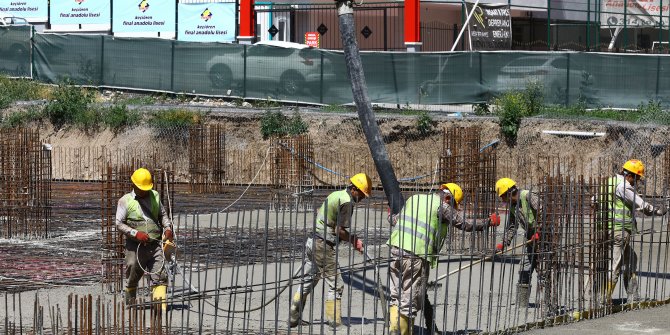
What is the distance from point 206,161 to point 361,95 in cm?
893

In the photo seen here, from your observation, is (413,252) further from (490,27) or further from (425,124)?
(490,27)

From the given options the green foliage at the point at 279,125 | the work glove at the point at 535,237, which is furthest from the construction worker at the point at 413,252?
the green foliage at the point at 279,125

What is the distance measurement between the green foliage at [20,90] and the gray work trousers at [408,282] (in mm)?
26268

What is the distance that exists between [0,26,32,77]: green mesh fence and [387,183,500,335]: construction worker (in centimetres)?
2808

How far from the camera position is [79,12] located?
3906 centimetres

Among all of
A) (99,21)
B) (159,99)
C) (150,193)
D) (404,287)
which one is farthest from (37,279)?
(99,21)

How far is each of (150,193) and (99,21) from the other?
87.9ft

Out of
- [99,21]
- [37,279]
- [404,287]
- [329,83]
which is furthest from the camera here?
[99,21]

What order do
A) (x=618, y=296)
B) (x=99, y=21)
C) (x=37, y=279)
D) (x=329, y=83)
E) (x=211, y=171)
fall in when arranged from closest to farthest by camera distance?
1. (x=618, y=296)
2. (x=37, y=279)
3. (x=211, y=171)
4. (x=329, y=83)
5. (x=99, y=21)

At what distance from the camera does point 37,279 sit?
1489cm

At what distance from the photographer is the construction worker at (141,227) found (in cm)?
1266

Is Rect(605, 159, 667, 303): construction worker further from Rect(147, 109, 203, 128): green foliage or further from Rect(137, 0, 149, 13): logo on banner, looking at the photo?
Rect(137, 0, 149, 13): logo on banner

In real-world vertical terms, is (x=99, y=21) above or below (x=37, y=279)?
above

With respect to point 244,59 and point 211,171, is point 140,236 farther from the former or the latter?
point 244,59
